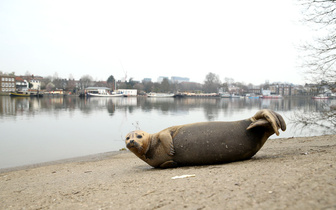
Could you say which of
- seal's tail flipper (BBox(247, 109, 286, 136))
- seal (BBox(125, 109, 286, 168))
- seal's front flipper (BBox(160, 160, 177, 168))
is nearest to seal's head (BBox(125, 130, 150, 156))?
seal (BBox(125, 109, 286, 168))

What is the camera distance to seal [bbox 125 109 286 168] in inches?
266

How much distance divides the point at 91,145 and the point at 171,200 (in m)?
15.7

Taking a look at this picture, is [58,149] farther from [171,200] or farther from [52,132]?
[171,200]

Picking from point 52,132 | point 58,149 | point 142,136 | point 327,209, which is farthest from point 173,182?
point 52,132

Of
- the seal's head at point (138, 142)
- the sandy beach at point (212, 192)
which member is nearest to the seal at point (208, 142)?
the seal's head at point (138, 142)

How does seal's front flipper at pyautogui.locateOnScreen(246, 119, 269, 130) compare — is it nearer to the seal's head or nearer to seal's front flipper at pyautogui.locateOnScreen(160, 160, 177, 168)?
seal's front flipper at pyautogui.locateOnScreen(160, 160, 177, 168)

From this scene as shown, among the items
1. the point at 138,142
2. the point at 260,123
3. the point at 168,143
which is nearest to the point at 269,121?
the point at 260,123

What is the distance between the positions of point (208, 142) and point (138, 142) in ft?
6.20

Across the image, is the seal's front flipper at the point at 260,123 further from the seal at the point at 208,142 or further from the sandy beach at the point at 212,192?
the sandy beach at the point at 212,192

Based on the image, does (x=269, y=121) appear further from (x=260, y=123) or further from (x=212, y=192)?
(x=212, y=192)

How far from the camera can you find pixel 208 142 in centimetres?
687

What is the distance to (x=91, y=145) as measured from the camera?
18.9 meters

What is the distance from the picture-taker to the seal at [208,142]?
675 centimetres

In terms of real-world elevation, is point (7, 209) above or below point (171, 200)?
below
